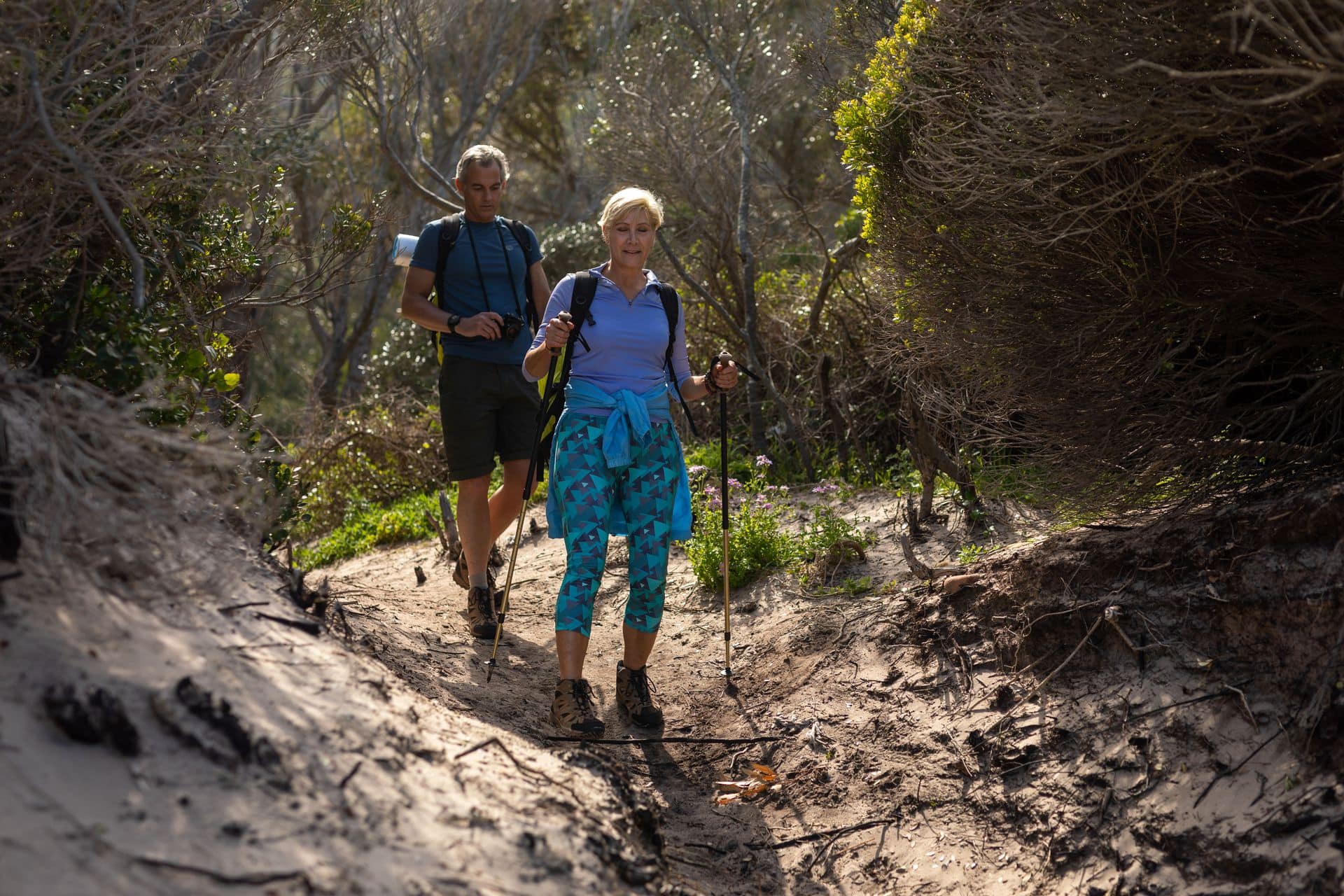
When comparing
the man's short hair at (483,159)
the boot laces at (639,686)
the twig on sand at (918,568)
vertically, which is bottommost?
the boot laces at (639,686)

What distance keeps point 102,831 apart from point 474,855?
920mm

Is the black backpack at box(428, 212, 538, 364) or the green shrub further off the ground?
the black backpack at box(428, 212, 538, 364)

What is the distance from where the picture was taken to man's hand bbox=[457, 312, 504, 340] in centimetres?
567

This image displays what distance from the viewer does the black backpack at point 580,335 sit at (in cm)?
495

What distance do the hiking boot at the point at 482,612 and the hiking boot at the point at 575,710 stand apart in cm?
142

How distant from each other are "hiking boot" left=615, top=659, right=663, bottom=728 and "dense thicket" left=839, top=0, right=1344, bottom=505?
6.66 feet

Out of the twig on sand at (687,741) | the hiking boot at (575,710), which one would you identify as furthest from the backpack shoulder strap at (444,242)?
the twig on sand at (687,741)

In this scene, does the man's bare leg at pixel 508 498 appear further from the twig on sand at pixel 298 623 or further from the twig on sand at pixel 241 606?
the twig on sand at pixel 241 606

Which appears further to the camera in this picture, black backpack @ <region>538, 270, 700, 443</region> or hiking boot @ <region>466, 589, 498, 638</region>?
hiking boot @ <region>466, 589, 498, 638</region>

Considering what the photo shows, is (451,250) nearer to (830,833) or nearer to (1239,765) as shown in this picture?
(830,833)

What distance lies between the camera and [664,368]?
5188 millimetres

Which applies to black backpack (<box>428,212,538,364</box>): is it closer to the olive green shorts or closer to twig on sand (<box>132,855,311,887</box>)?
the olive green shorts

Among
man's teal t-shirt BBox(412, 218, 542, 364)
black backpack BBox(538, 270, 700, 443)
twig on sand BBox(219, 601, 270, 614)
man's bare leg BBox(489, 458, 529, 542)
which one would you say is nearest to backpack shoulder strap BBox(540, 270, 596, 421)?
black backpack BBox(538, 270, 700, 443)

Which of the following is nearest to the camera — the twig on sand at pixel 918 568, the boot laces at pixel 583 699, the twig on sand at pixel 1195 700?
the twig on sand at pixel 1195 700
